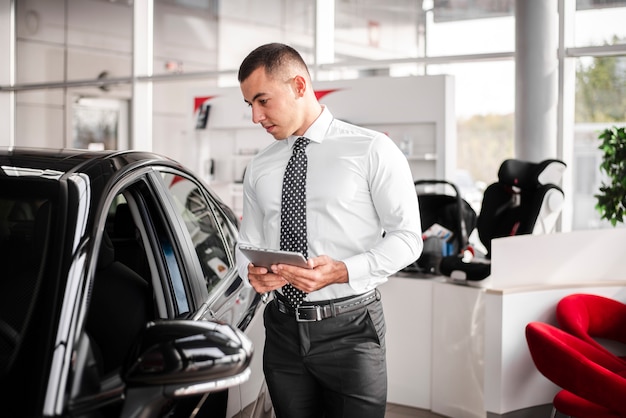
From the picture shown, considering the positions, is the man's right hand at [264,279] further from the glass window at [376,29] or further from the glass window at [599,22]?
the glass window at [376,29]

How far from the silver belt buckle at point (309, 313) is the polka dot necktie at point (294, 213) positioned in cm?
3

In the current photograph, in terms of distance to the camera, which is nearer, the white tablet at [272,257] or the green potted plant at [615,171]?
the white tablet at [272,257]

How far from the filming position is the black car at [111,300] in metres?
1.35

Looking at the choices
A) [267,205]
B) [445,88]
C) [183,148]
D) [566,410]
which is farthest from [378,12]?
[267,205]

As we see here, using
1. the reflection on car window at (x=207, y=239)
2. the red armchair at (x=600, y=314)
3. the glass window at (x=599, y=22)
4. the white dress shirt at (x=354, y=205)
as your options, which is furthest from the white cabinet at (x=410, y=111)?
the white dress shirt at (x=354, y=205)

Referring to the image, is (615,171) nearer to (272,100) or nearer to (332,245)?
(332,245)

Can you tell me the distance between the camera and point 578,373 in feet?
9.22

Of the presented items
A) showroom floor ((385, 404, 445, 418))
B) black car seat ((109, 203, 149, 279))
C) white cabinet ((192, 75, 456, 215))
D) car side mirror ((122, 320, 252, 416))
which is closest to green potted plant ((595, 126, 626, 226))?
showroom floor ((385, 404, 445, 418))

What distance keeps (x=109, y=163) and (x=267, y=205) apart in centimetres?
48

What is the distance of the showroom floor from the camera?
167 inches

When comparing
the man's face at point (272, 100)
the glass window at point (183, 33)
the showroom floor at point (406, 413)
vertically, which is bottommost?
the showroom floor at point (406, 413)

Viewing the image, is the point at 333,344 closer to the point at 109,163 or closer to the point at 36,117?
the point at 109,163

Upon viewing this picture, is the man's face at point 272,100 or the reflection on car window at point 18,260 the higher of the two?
the man's face at point 272,100

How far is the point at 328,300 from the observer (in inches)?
76.8
